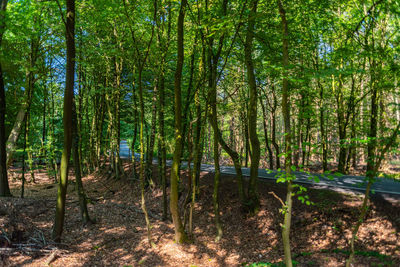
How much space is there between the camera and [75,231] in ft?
26.9

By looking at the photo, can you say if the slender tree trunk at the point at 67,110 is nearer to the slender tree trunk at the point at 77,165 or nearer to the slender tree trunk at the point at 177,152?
the slender tree trunk at the point at 77,165

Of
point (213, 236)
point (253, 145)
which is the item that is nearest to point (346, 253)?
point (213, 236)

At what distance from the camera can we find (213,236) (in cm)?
856

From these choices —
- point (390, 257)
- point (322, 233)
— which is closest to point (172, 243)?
point (322, 233)

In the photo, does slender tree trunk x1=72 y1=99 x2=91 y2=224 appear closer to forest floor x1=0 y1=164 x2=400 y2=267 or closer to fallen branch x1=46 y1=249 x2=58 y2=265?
forest floor x1=0 y1=164 x2=400 y2=267

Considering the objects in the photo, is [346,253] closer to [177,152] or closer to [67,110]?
[177,152]

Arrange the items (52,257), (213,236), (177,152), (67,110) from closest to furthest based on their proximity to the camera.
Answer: (52,257), (67,110), (177,152), (213,236)

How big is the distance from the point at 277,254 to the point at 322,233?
63.1 inches

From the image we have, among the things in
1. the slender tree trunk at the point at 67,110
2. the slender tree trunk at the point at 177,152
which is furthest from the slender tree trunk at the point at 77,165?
the slender tree trunk at the point at 177,152

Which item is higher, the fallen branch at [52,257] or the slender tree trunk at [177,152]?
the slender tree trunk at [177,152]

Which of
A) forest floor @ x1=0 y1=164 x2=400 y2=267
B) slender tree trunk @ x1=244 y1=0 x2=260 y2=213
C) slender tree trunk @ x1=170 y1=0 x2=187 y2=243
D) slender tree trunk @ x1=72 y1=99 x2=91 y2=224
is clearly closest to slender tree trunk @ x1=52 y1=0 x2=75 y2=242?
forest floor @ x1=0 y1=164 x2=400 y2=267

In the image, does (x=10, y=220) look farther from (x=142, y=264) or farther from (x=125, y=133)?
(x=125, y=133)

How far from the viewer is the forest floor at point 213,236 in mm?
6156

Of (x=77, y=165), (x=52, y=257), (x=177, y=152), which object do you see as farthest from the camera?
(x=77, y=165)
